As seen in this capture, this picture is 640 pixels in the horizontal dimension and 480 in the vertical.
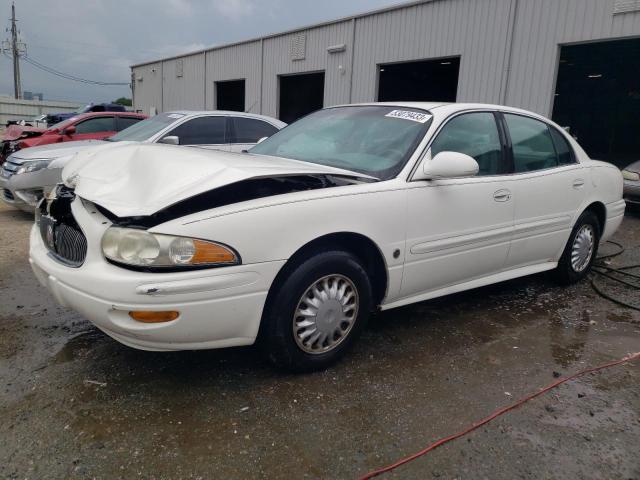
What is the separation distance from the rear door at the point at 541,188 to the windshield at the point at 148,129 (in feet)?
15.2

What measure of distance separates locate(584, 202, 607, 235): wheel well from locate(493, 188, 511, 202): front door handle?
54.0 inches

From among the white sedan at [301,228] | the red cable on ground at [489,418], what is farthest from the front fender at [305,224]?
the red cable on ground at [489,418]

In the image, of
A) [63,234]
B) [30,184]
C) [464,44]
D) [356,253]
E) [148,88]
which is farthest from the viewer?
[148,88]

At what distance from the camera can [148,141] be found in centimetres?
641

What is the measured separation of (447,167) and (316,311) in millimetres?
1189

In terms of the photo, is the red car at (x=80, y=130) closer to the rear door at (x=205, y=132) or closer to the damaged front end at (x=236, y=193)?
the rear door at (x=205, y=132)

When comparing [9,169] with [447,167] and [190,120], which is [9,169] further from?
[447,167]

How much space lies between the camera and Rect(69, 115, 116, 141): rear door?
911 centimetres

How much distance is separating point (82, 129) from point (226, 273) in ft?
26.7

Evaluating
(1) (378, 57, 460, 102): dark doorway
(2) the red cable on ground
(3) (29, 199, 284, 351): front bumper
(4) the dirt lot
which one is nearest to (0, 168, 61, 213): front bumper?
(4) the dirt lot

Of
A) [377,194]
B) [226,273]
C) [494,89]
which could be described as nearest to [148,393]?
[226,273]

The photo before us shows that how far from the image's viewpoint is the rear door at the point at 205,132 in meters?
6.94

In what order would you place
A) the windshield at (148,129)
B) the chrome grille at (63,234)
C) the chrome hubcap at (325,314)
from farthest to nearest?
the windshield at (148,129) → the chrome hubcap at (325,314) → the chrome grille at (63,234)

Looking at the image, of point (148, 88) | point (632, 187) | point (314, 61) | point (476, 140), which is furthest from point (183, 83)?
point (476, 140)
